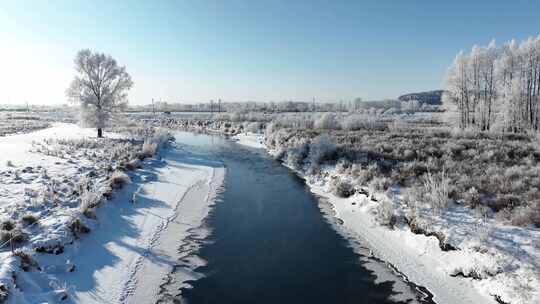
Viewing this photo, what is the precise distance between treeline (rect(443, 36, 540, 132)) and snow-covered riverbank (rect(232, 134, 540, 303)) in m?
31.3

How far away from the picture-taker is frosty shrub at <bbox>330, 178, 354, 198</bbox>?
45.3ft

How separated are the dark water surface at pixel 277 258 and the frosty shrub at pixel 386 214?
60.6 inches

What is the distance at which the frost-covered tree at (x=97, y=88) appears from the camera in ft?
94.7

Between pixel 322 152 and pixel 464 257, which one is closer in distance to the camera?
pixel 464 257

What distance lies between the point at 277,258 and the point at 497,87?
40.2 metres

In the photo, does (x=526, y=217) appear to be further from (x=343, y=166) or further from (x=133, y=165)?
(x=133, y=165)

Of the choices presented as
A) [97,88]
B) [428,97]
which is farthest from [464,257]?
[428,97]

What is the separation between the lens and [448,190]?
10.6m

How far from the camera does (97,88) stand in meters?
29.8

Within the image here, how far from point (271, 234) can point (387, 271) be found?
3.74m

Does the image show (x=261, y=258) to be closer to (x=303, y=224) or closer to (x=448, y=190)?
(x=303, y=224)

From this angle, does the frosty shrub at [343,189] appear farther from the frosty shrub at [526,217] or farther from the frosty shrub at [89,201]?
the frosty shrub at [89,201]

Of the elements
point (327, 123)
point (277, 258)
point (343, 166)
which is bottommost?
point (277, 258)

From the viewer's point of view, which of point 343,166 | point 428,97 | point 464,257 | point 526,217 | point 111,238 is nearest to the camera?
point 464,257
